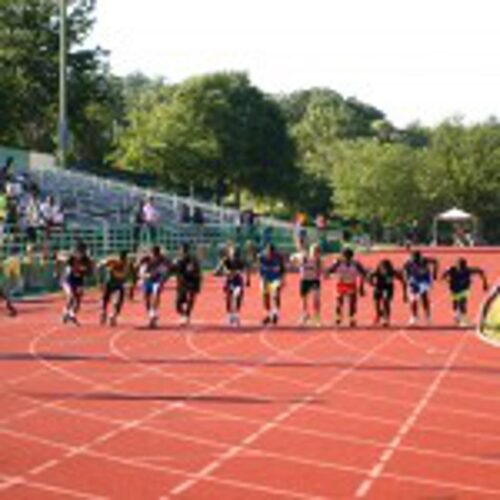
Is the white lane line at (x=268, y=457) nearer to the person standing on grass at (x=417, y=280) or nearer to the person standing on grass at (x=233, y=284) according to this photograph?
the person standing on grass at (x=233, y=284)

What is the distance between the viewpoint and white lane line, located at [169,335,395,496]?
33.0 feet

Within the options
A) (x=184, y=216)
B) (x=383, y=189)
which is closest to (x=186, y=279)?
(x=184, y=216)

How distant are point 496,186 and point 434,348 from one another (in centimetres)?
5740

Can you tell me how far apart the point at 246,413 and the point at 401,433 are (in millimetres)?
1946

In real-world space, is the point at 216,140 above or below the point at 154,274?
above

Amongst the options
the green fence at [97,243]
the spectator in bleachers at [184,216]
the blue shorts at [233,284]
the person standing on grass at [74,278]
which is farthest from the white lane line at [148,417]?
the spectator in bleachers at [184,216]

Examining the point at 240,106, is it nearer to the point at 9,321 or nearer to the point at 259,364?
the point at 9,321

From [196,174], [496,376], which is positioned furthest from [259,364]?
[196,174]

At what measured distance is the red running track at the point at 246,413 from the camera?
10.2m

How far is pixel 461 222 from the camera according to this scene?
249ft

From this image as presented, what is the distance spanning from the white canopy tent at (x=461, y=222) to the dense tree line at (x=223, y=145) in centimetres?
130

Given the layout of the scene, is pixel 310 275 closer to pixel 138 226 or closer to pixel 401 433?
pixel 401 433

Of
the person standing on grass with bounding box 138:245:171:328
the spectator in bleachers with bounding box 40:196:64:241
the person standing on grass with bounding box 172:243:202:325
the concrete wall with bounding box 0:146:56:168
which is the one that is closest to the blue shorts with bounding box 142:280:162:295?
the person standing on grass with bounding box 138:245:171:328

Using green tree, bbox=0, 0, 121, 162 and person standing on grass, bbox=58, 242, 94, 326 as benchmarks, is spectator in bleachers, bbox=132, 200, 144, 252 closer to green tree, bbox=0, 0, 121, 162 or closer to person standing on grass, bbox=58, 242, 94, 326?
person standing on grass, bbox=58, 242, 94, 326
